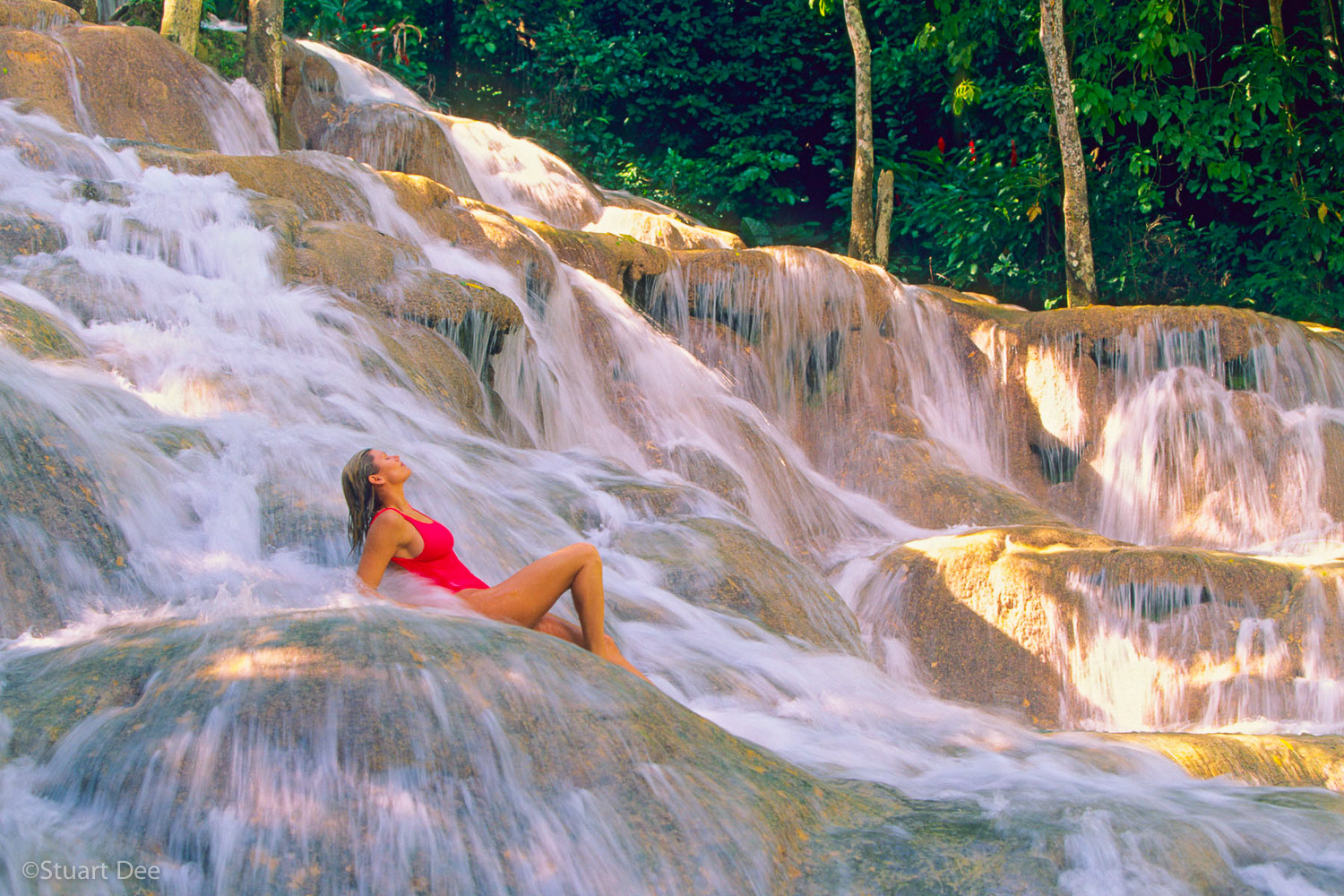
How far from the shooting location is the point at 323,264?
26.1ft

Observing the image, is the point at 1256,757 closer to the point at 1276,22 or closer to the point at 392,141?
the point at 392,141

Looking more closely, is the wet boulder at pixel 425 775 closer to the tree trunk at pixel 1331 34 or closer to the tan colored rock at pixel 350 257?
the tan colored rock at pixel 350 257

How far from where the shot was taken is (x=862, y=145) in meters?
14.6

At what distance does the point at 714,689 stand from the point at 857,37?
11122 millimetres

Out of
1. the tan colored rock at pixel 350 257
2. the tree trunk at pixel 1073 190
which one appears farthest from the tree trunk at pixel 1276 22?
the tan colored rock at pixel 350 257

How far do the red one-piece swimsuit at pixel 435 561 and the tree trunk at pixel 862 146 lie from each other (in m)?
10.7

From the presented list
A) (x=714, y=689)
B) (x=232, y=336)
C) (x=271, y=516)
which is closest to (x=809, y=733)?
(x=714, y=689)

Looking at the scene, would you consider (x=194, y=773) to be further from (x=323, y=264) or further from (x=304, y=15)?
(x=304, y=15)

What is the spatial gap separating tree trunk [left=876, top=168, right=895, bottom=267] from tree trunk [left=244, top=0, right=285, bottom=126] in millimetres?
6895

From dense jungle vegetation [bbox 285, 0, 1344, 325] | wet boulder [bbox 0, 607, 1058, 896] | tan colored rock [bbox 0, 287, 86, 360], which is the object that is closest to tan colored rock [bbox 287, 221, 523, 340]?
tan colored rock [bbox 0, 287, 86, 360]

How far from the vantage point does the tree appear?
1441cm

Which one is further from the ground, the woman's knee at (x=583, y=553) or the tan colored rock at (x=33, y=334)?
the tan colored rock at (x=33, y=334)

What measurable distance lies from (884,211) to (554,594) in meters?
11.1

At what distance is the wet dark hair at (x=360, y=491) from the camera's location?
4.65m
